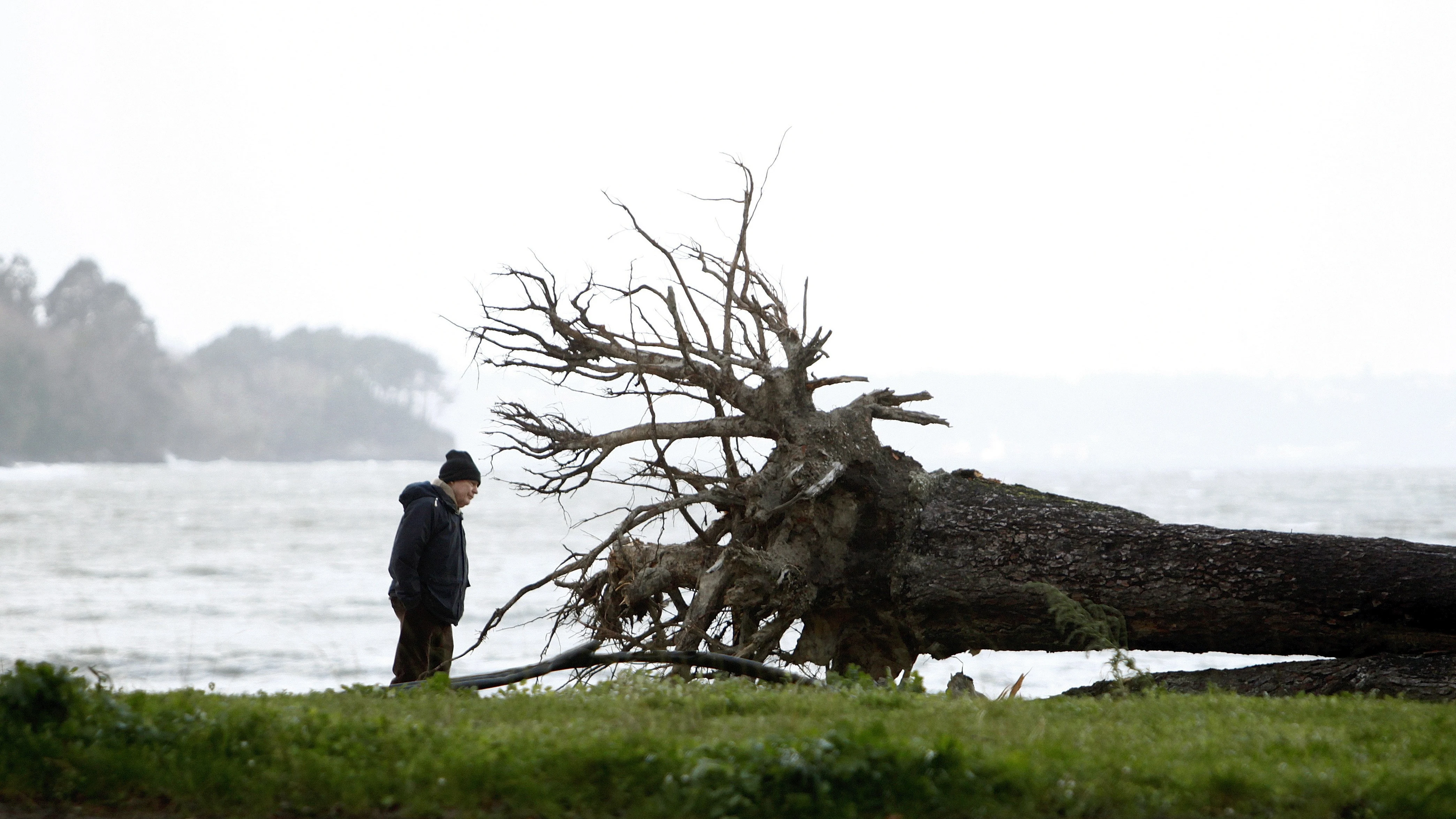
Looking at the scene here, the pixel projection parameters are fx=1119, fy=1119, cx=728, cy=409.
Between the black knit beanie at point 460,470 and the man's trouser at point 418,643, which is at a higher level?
the black knit beanie at point 460,470

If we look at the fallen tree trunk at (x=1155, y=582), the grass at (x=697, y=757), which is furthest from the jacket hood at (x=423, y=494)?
the fallen tree trunk at (x=1155, y=582)

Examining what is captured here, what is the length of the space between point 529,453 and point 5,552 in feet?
122

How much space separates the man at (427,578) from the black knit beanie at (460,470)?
0.24ft

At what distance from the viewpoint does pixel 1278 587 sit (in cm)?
Answer: 798

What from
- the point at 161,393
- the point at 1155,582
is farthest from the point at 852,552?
the point at 161,393

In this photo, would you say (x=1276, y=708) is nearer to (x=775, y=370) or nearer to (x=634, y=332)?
(x=775, y=370)

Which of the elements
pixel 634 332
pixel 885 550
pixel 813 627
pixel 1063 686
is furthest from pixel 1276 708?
pixel 1063 686

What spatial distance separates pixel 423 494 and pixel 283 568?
34.2 metres

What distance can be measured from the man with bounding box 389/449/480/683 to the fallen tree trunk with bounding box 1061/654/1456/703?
13.6 ft

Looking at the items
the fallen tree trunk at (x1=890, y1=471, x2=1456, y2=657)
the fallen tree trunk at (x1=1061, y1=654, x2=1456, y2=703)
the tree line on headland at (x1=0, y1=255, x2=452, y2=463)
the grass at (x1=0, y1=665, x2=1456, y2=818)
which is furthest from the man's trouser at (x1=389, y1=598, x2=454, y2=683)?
the tree line on headland at (x1=0, y1=255, x2=452, y2=463)

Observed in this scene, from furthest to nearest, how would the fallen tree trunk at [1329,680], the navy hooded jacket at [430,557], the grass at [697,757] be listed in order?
the navy hooded jacket at [430,557], the fallen tree trunk at [1329,680], the grass at [697,757]

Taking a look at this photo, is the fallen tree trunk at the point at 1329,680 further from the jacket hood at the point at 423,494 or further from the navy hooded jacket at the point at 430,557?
the jacket hood at the point at 423,494

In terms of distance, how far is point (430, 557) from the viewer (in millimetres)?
7773

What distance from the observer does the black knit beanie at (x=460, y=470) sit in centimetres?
812
